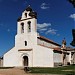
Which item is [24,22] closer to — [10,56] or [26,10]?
[26,10]

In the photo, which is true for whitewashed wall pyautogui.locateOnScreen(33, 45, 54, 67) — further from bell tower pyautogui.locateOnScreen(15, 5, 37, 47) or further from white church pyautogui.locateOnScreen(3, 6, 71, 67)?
bell tower pyautogui.locateOnScreen(15, 5, 37, 47)

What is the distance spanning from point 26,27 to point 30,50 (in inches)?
170

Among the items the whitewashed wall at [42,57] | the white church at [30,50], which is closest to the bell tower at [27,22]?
the white church at [30,50]

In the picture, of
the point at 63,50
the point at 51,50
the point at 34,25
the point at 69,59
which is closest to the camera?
the point at 51,50

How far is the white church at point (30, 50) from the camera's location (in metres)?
43.3

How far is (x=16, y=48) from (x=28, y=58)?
3392mm

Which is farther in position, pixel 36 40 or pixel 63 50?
pixel 63 50

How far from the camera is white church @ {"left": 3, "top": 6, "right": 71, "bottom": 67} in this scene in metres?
43.3

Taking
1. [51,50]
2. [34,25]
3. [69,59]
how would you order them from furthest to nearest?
1. [69,59]
2. [34,25]
3. [51,50]

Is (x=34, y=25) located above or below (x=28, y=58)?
above

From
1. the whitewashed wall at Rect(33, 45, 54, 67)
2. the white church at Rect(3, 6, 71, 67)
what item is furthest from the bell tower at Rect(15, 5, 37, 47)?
the whitewashed wall at Rect(33, 45, 54, 67)

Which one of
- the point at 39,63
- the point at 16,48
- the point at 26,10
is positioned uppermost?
Answer: the point at 26,10

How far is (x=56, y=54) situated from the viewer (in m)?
44.3

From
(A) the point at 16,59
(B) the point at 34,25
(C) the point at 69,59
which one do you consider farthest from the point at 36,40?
(C) the point at 69,59
